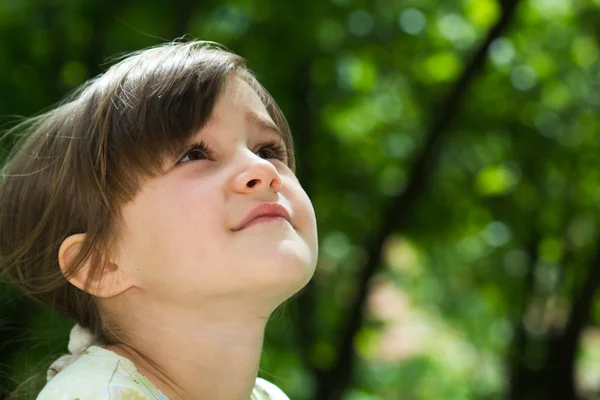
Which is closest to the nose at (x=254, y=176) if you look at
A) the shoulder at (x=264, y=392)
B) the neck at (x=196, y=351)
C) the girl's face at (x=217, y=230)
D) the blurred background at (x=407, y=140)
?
the girl's face at (x=217, y=230)

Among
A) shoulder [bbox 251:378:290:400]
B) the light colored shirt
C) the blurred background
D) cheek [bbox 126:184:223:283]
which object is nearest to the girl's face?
cheek [bbox 126:184:223:283]

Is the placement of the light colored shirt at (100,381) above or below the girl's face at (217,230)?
below

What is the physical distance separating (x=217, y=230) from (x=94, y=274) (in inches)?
11.2

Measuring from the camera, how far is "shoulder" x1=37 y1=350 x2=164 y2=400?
128 cm

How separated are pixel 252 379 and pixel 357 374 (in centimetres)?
366

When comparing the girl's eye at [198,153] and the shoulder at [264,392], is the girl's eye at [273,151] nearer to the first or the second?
the girl's eye at [198,153]

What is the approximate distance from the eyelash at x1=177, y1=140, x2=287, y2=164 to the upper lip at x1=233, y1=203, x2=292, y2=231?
0.42ft

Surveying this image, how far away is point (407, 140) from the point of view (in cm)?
471

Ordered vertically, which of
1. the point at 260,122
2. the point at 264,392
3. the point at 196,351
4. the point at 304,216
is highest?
the point at 260,122

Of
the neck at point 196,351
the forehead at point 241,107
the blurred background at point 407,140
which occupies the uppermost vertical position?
the forehead at point 241,107

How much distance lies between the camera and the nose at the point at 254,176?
136 centimetres

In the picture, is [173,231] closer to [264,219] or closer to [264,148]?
[264,219]

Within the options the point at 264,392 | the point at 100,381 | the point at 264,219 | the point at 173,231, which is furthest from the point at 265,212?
the point at 264,392

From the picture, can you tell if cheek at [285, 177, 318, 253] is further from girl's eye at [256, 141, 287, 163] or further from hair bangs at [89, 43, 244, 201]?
hair bangs at [89, 43, 244, 201]
